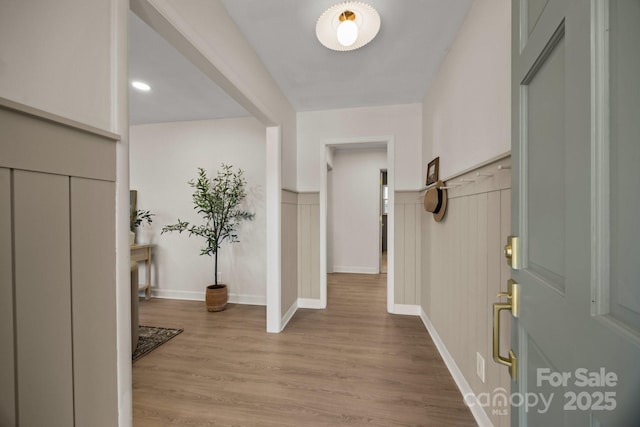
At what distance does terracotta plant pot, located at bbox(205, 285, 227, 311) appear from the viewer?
2.97 meters

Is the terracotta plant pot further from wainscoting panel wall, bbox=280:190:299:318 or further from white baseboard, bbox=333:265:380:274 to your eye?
white baseboard, bbox=333:265:380:274

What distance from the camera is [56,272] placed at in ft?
2.21

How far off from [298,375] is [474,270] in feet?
4.58

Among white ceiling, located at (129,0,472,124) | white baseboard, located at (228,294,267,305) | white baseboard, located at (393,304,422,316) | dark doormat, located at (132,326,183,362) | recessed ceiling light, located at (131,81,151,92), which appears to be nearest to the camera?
white ceiling, located at (129,0,472,124)

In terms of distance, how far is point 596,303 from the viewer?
0.38m

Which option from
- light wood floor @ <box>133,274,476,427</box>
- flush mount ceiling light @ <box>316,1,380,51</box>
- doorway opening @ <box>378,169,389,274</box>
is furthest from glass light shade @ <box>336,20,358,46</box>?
doorway opening @ <box>378,169,389,274</box>

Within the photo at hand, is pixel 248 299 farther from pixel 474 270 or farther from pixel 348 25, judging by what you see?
pixel 348 25

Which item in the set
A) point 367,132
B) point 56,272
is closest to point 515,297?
point 56,272

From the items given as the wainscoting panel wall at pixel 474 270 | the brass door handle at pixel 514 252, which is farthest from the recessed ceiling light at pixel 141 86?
the brass door handle at pixel 514 252

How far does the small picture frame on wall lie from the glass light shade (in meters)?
1.22

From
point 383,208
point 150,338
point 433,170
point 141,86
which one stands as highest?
point 141,86

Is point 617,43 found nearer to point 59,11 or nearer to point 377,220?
point 59,11

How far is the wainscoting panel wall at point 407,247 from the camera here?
113 inches

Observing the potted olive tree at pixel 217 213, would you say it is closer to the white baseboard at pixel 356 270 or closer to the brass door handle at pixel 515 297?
the white baseboard at pixel 356 270
